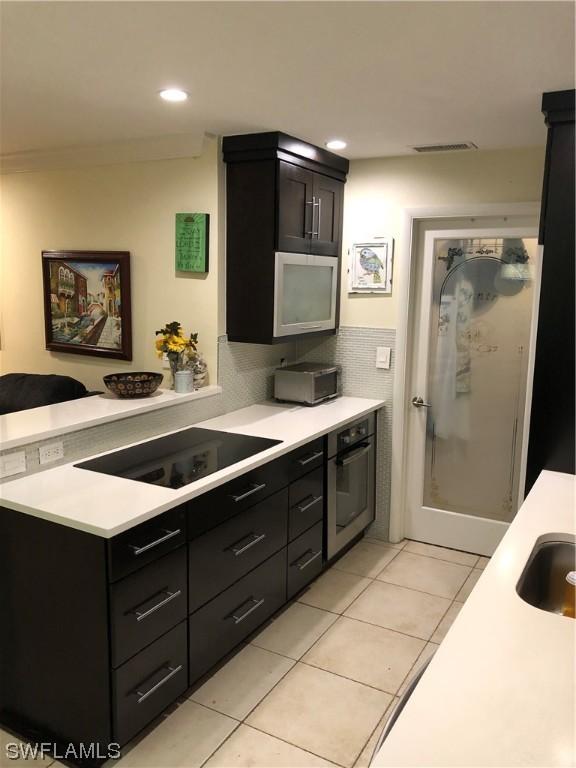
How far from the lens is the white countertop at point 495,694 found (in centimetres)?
105

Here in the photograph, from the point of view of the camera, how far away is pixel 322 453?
10.8 feet

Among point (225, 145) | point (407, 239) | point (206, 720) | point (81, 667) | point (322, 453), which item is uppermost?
point (225, 145)

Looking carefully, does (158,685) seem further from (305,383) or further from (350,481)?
(305,383)

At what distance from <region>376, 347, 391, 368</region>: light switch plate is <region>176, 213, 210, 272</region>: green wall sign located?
4.10 feet

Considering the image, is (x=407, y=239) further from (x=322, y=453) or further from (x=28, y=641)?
(x=28, y=641)

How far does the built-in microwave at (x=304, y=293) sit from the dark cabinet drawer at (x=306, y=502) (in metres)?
0.79

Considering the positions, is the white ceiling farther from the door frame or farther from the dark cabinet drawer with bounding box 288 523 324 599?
the dark cabinet drawer with bounding box 288 523 324 599

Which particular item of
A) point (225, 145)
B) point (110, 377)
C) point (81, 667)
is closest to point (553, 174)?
point (225, 145)

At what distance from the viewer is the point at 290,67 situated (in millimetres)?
2123

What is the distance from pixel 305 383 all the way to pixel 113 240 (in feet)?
4.57

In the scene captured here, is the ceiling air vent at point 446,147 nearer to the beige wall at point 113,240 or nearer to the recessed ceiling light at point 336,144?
the recessed ceiling light at point 336,144

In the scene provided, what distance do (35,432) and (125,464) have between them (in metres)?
0.38

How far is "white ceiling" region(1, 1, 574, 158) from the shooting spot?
1.72m

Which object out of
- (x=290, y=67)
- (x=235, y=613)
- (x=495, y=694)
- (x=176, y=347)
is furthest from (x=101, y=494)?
(x=290, y=67)
